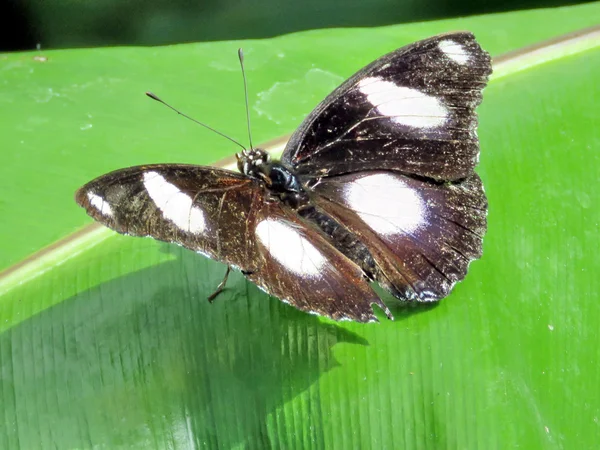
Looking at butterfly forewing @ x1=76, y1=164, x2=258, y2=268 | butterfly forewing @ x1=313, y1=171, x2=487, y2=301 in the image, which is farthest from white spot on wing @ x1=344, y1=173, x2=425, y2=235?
butterfly forewing @ x1=76, y1=164, x2=258, y2=268

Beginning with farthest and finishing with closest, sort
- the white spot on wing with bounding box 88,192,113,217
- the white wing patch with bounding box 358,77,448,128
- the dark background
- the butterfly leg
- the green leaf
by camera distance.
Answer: the dark background, the white wing patch with bounding box 358,77,448,128, the butterfly leg, the green leaf, the white spot on wing with bounding box 88,192,113,217

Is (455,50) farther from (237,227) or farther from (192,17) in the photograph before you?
(192,17)

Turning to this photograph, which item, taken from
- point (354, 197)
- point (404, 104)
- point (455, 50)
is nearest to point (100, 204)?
point (354, 197)

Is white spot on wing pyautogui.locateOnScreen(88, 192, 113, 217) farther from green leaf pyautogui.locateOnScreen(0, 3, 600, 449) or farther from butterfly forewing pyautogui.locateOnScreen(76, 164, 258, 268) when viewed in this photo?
green leaf pyautogui.locateOnScreen(0, 3, 600, 449)

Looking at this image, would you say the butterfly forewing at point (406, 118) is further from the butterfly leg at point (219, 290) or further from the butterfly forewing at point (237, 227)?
the butterfly leg at point (219, 290)

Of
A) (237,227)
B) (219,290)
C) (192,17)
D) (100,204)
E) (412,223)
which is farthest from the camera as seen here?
(192,17)

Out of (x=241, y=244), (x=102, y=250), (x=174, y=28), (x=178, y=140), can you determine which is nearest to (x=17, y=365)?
(x=102, y=250)

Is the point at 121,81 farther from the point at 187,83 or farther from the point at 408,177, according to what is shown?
the point at 408,177
